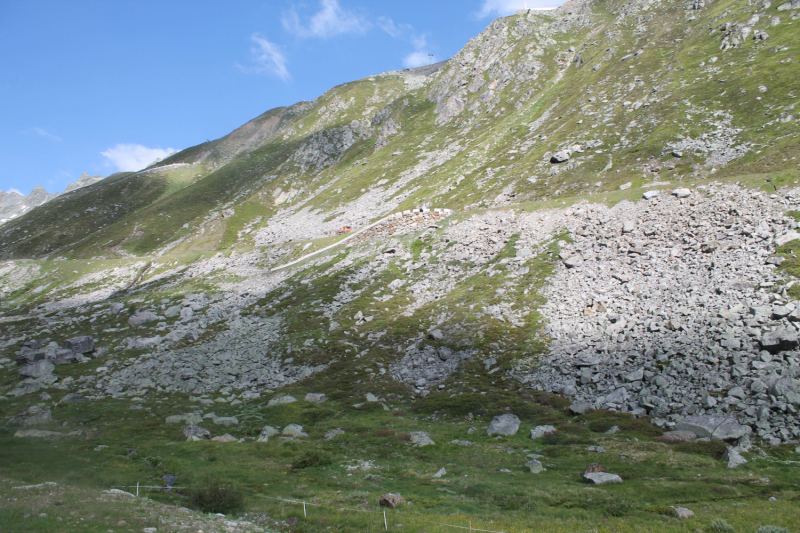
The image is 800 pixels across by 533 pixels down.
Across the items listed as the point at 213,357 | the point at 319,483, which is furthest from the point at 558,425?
A: the point at 213,357

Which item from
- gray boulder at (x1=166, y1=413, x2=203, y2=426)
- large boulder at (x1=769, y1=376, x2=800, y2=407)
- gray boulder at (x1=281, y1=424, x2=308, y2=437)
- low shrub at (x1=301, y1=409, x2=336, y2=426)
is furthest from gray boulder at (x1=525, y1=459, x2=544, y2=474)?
gray boulder at (x1=166, y1=413, x2=203, y2=426)

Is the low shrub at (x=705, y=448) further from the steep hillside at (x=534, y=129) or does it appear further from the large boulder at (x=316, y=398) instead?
the steep hillside at (x=534, y=129)

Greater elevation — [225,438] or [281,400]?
[281,400]

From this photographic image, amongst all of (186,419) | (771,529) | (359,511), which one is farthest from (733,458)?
(186,419)

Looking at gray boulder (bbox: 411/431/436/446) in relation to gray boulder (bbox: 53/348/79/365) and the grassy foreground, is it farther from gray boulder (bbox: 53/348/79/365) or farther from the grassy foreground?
gray boulder (bbox: 53/348/79/365)

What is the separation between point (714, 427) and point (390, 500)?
816 inches

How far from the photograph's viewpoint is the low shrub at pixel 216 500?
67.3ft

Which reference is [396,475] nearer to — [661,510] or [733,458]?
[661,510]

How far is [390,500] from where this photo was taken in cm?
2106

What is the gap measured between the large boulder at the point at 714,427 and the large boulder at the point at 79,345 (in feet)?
213

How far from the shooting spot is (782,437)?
2277 centimetres

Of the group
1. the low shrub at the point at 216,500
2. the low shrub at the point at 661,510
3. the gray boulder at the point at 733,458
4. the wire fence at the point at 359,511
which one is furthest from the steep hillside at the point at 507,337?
the low shrub at the point at 216,500

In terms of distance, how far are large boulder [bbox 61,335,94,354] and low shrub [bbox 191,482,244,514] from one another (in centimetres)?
4304

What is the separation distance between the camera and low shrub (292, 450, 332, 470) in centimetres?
2781
